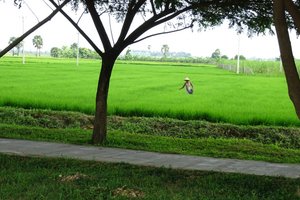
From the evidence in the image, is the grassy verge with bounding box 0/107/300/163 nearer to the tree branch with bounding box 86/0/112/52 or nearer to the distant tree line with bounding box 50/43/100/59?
the tree branch with bounding box 86/0/112/52

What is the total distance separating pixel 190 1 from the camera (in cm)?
1121

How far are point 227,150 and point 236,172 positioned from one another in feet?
10.1

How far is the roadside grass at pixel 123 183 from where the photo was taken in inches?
261

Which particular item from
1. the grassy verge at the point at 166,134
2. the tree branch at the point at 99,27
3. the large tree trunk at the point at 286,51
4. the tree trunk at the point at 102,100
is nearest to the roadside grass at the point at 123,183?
the large tree trunk at the point at 286,51

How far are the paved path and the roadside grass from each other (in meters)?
0.77

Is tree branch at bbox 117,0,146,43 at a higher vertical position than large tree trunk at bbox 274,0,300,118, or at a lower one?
higher

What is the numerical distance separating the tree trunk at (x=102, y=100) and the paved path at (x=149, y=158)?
53cm

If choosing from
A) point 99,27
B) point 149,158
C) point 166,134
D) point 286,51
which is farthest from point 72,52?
point 286,51

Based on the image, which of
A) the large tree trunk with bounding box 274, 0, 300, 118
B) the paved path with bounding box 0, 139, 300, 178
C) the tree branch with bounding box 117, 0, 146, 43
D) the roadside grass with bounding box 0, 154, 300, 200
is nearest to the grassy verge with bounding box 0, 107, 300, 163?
the paved path with bounding box 0, 139, 300, 178

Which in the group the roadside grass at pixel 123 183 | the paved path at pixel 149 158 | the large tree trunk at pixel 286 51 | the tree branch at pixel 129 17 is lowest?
the paved path at pixel 149 158

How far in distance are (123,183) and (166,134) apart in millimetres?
8177

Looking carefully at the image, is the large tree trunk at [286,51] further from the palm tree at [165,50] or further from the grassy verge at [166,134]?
the palm tree at [165,50]

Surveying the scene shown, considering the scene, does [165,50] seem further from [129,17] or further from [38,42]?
[129,17]

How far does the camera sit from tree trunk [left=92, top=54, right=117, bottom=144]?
1147cm
